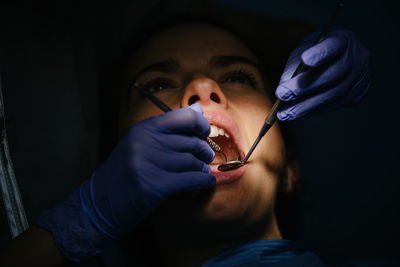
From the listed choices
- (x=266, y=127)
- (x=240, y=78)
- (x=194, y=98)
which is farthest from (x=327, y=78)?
(x=194, y=98)

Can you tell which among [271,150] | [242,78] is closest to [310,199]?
[271,150]

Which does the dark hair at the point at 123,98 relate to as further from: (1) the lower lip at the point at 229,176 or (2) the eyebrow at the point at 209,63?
(1) the lower lip at the point at 229,176

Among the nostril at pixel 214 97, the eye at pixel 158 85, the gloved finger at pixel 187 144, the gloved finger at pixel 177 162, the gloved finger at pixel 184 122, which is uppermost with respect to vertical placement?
the eye at pixel 158 85

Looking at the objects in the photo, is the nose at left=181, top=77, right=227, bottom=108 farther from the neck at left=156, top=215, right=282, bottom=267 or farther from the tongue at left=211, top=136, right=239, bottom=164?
the neck at left=156, top=215, right=282, bottom=267

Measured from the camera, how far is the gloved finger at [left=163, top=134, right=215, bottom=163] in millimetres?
941

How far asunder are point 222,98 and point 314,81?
376mm

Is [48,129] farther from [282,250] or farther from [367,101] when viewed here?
[367,101]

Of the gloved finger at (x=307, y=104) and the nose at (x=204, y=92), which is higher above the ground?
the nose at (x=204, y=92)

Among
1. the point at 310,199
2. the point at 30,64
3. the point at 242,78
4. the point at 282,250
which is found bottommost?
the point at 310,199

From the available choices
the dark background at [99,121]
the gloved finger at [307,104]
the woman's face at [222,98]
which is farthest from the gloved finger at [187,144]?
the dark background at [99,121]

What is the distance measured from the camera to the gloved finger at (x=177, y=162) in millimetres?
917

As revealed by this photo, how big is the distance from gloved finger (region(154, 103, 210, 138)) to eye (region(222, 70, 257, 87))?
0.39m

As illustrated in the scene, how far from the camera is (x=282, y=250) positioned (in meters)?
1.05

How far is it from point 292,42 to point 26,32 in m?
1.47
